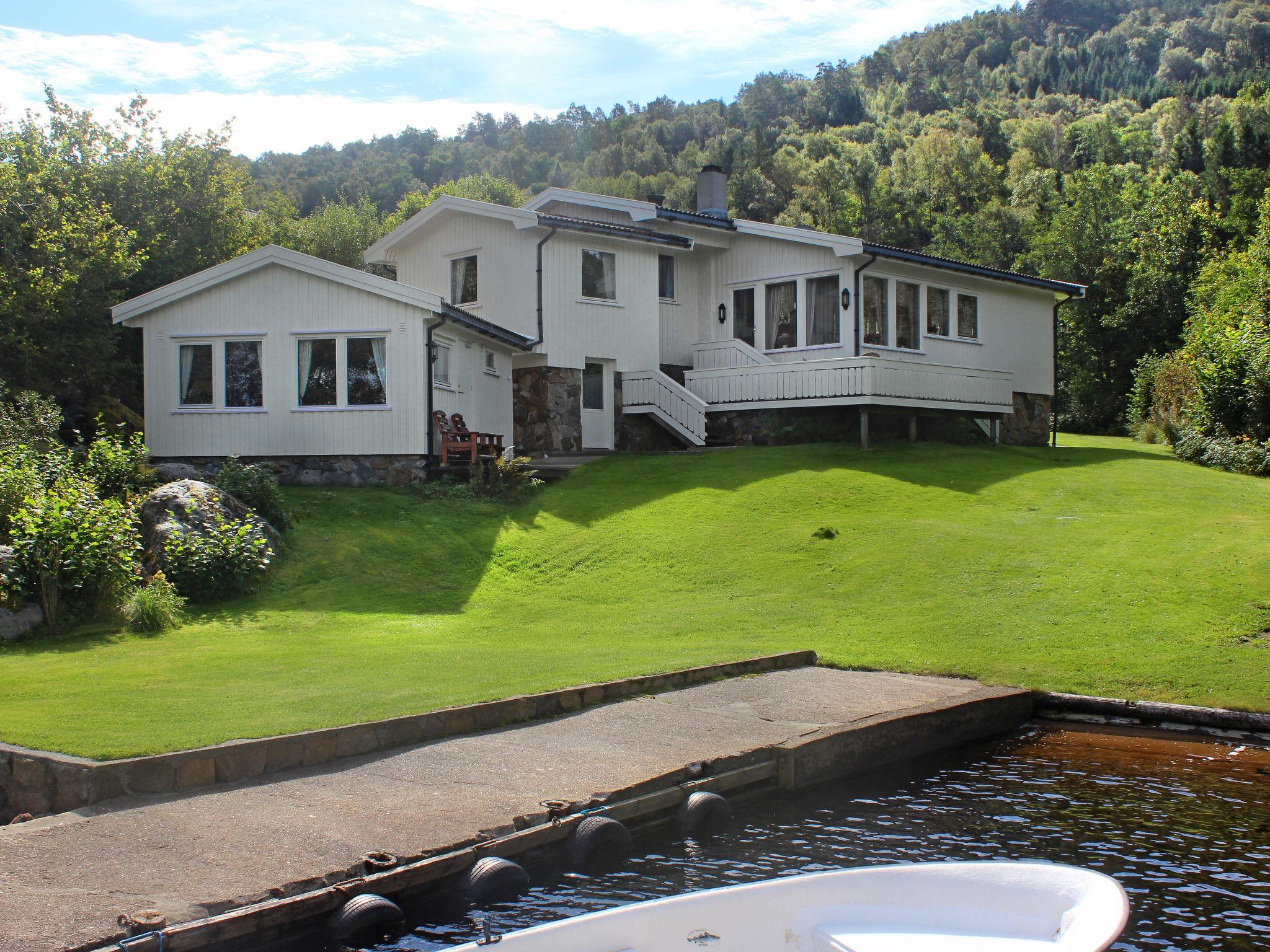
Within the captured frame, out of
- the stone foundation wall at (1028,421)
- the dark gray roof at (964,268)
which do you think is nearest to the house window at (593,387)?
the dark gray roof at (964,268)

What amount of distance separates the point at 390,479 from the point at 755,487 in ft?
25.1

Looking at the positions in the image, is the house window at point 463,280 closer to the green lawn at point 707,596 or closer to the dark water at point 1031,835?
the green lawn at point 707,596

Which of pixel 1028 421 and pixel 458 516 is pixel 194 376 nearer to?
pixel 458 516

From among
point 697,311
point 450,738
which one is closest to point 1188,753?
point 450,738

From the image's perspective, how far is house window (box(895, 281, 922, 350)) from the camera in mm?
30141

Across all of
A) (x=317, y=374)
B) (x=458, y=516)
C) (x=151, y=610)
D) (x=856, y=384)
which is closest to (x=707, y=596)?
(x=458, y=516)

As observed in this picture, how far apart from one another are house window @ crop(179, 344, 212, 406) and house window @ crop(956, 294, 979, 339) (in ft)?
66.2

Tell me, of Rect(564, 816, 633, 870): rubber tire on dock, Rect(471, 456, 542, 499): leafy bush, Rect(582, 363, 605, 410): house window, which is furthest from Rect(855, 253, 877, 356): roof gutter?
Rect(564, 816, 633, 870): rubber tire on dock

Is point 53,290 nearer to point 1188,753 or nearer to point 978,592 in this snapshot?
point 978,592

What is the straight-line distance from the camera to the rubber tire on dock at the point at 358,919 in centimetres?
609

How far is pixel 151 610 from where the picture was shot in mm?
14453

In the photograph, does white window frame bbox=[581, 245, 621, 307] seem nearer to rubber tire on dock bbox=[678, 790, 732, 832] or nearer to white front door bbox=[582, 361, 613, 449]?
white front door bbox=[582, 361, 613, 449]

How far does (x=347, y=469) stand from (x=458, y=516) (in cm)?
380

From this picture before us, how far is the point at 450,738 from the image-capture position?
9.40m
